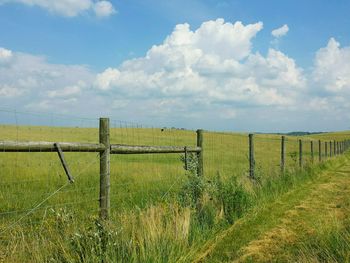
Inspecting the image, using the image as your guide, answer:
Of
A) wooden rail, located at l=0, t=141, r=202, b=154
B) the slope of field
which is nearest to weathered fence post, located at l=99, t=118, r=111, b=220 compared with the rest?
wooden rail, located at l=0, t=141, r=202, b=154

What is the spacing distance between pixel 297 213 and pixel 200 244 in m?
3.73

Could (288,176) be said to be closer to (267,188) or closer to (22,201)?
(267,188)

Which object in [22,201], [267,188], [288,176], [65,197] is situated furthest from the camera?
[288,176]

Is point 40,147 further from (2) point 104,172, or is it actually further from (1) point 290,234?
(1) point 290,234

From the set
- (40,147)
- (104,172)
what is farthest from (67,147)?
(104,172)

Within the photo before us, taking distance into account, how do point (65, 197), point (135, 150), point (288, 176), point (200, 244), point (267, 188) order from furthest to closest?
point (288, 176)
point (267, 188)
point (65, 197)
point (135, 150)
point (200, 244)

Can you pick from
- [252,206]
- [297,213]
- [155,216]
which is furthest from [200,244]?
[297,213]

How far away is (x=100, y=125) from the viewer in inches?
250

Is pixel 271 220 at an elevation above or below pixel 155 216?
below

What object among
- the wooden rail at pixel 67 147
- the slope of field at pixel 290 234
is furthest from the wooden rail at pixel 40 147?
the slope of field at pixel 290 234

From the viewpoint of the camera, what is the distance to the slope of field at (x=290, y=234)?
5.71 meters

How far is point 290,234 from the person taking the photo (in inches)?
303

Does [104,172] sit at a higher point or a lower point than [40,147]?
lower

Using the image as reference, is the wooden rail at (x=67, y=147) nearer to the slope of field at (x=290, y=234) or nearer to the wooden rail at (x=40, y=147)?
the wooden rail at (x=40, y=147)
